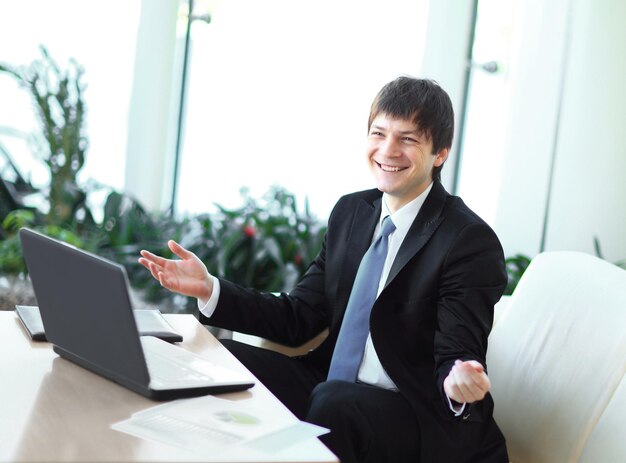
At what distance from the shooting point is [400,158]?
79.8 inches

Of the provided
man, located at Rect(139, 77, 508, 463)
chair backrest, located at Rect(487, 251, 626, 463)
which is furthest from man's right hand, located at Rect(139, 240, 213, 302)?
chair backrest, located at Rect(487, 251, 626, 463)

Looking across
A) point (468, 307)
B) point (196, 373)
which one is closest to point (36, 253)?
point (196, 373)

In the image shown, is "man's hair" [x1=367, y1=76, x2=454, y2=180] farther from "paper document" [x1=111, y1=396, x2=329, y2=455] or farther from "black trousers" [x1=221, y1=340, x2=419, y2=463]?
"paper document" [x1=111, y1=396, x2=329, y2=455]

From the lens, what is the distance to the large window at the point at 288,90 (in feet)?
13.0

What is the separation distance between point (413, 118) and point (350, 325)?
50 centimetres

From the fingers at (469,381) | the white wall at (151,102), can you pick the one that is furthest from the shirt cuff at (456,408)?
the white wall at (151,102)

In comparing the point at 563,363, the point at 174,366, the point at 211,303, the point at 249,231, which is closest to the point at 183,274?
the point at 211,303

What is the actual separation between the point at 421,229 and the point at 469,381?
530 mm

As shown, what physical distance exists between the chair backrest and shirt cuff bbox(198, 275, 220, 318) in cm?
70

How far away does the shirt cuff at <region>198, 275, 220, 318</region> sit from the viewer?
6.38 feet

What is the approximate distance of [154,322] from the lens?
69.7 inches

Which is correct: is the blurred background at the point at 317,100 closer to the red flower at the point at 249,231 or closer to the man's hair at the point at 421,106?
the red flower at the point at 249,231

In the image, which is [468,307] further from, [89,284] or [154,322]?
[89,284]

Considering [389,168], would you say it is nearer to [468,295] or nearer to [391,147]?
[391,147]
